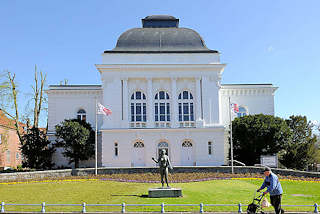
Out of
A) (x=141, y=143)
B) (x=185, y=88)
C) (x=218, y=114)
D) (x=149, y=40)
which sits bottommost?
(x=141, y=143)

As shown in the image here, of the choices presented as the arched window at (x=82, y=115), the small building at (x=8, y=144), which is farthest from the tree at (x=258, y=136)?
the small building at (x=8, y=144)

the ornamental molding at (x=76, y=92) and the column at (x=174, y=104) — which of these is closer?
the column at (x=174, y=104)

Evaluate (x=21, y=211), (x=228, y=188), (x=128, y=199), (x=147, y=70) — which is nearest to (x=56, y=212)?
(x=21, y=211)

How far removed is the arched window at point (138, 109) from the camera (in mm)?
39156

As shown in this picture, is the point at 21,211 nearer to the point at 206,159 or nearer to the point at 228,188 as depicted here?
the point at 228,188

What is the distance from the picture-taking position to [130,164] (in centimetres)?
3856

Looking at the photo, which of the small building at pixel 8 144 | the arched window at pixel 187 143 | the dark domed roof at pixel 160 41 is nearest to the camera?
the arched window at pixel 187 143

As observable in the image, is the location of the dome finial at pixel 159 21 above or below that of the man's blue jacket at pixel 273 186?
above

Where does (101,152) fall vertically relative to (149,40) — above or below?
below

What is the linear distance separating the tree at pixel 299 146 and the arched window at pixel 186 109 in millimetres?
10678

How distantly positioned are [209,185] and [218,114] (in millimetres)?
17675

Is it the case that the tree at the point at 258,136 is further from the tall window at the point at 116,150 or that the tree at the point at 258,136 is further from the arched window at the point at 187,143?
the tall window at the point at 116,150

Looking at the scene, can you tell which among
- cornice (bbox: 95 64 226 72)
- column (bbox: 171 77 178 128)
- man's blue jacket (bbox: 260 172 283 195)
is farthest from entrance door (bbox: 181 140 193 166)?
man's blue jacket (bbox: 260 172 283 195)

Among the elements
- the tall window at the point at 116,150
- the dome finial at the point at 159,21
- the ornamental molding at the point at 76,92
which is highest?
the dome finial at the point at 159,21
